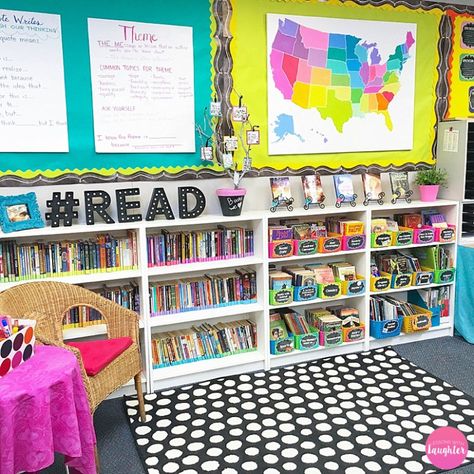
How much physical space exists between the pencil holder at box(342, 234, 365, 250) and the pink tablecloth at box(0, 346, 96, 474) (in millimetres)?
2084

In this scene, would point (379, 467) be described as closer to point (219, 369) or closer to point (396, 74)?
point (219, 369)

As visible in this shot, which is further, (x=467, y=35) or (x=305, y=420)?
(x=467, y=35)

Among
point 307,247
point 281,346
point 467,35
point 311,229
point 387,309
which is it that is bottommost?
point 281,346

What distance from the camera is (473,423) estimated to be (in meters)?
2.74

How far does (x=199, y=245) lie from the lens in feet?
11.0

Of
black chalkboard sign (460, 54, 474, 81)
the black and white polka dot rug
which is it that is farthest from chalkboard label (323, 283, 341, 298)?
black chalkboard sign (460, 54, 474, 81)

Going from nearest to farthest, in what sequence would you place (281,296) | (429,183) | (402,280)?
1. (281,296)
2. (402,280)
3. (429,183)

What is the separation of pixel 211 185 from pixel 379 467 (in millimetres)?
1950

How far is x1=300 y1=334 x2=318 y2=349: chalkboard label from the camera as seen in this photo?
352 centimetres

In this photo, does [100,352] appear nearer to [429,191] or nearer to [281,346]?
[281,346]

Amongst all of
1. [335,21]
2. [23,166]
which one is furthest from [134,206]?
[335,21]

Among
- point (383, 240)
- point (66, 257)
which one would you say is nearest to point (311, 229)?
point (383, 240)

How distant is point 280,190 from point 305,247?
1.37 feet

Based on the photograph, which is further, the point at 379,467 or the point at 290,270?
the point at 290,270
